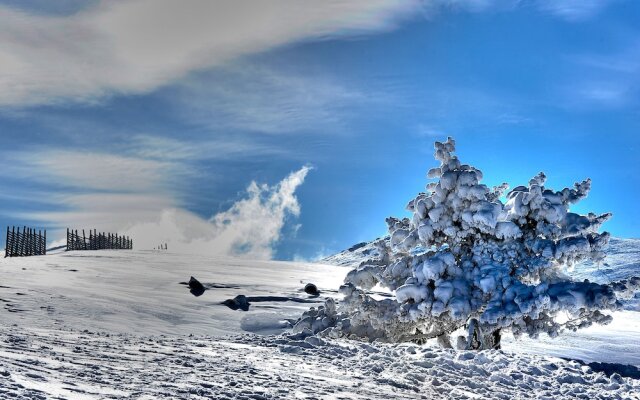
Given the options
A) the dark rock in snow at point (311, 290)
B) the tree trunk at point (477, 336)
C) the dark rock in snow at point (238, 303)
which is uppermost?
the dark rock in snow at point (311, 290)

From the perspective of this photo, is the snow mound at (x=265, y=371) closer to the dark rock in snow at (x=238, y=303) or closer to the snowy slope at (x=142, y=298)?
the snowy slope at (x=142, y=298)

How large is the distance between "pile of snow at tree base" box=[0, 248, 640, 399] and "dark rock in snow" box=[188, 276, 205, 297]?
7.7 inches

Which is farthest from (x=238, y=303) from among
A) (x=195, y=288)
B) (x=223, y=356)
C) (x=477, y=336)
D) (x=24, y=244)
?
(x=24, y=244)

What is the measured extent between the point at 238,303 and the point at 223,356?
6.45 meters

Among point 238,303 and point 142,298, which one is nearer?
point 142,298

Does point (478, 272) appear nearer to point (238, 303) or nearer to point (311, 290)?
point (238, 303)

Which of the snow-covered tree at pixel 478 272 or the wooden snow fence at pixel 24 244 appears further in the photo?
the wooden snow fence at pixel 24 244

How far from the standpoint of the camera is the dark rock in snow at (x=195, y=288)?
15.4m

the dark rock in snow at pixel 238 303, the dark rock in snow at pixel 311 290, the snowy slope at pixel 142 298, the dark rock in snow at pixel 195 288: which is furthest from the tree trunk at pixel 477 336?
the dark rock in snow at pixel 195 288

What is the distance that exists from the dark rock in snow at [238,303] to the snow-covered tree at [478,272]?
2806mm

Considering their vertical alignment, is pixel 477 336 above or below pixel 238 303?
below

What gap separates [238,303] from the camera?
14.1 m

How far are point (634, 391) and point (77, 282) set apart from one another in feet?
39.8

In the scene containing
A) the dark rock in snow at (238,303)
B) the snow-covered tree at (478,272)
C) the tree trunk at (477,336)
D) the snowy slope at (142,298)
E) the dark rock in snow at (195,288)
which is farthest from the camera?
the dark rock in snow at (195,288)
